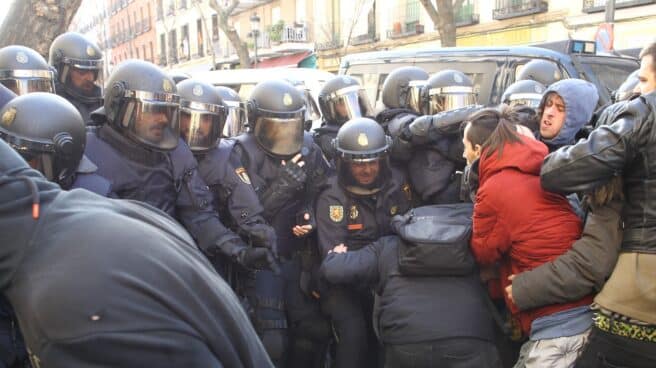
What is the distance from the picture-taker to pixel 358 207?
356 cm

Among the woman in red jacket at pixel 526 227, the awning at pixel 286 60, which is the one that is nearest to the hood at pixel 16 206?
the woman in red jacket at pixel 526 227

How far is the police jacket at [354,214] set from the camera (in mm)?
3479

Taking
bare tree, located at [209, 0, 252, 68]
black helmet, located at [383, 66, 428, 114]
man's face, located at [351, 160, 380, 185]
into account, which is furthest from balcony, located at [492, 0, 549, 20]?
man's face, located at [351, 160, 380, 185]

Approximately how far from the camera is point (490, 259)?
267 cm

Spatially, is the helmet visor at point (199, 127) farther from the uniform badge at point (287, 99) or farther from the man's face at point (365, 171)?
the man's face at point (365, 171)

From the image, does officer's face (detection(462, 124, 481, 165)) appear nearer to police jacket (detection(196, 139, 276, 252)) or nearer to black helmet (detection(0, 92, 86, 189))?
police jacket (detection(196, 139, 276, 252))

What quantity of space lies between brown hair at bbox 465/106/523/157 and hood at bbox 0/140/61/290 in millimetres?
1991

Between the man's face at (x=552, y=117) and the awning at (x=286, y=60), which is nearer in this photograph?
the man's face at (x=552, y=117)

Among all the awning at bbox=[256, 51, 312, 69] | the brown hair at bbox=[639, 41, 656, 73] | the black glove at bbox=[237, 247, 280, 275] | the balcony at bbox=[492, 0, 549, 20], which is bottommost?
the black glove at bbox=[237, 247, 280, 275]

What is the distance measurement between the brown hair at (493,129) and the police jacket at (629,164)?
1.21 feet

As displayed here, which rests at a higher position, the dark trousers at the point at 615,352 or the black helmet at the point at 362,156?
the black helmet at the point at 362,156

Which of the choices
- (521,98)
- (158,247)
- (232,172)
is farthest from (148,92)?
(521,98)

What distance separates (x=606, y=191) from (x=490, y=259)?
609 millimetres

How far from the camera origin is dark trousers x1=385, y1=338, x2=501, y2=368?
2.61m
